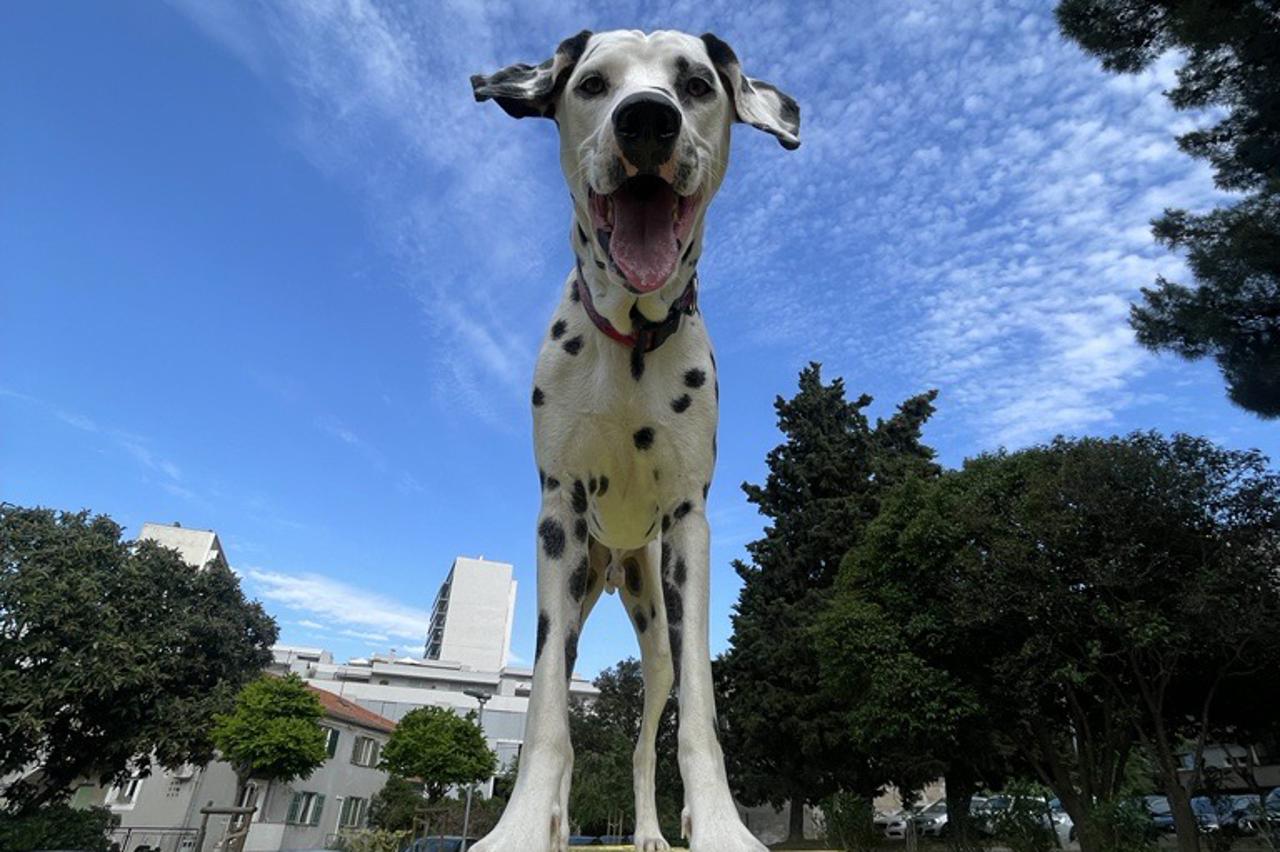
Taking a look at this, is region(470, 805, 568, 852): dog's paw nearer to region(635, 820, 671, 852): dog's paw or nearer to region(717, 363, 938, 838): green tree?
region(635, 820, 671, 852): dog's paw

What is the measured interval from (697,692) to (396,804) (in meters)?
41.9

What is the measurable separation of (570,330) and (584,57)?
3.31 feet

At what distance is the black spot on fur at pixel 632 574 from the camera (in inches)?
141

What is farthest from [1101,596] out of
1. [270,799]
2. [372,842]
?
[270,799]

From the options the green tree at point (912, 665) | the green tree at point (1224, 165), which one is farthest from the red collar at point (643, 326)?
the green tree at point (912, 665)

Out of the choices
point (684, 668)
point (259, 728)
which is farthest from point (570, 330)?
point (259, 728)

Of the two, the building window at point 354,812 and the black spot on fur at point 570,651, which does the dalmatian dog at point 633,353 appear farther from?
the building window at point 354,812

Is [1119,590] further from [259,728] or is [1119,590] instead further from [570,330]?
[259,728]

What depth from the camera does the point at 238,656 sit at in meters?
31.3

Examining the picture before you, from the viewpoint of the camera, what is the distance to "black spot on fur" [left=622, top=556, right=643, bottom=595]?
3.58 meters

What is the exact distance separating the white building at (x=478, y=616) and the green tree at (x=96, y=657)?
55293 millimetres

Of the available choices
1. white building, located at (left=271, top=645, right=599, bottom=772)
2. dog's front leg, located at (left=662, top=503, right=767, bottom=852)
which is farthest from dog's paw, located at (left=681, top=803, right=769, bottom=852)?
white building, located at (left=271, top=645, right=599, bottom=772)

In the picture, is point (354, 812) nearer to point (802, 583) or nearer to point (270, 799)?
point (270, 799)

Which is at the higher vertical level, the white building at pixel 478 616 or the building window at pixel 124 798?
the white building at pixel 478 616
